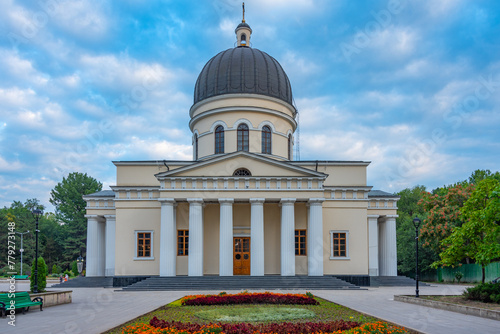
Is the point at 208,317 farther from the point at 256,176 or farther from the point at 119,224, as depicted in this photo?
the point at 119,224

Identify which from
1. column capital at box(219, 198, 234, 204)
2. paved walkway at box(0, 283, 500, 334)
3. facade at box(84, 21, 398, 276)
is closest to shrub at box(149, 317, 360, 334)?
paved walkway at box(0, 283, 500, 334)

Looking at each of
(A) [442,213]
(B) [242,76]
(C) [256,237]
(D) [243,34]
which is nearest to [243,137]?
(B) [242,76]

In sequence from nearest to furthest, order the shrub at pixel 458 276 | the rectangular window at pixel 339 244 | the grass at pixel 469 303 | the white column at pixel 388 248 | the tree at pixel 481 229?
the grass at pixel 469 303
the tree at pixel 481 229
the rectangular window at pixel 339 244
the white column at pixel 388 248
the shrub at pixel 458 276

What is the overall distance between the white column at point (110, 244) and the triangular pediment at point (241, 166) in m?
8.09

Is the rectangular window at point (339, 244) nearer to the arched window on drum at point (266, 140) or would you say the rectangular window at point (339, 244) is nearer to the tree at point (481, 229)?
the arched window on drum at point (266, 140)

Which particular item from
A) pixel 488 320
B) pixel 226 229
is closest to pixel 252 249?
pixel 226 229

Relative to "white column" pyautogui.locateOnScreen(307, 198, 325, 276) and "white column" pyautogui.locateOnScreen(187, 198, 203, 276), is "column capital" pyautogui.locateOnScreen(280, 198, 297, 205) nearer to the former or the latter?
"white column" pyautogui.locateOnScreen(307, 198, 325, 276)

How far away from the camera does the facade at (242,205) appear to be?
103ft

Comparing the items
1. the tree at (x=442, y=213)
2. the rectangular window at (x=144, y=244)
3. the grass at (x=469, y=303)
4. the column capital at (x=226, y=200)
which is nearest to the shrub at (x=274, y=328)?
the grass at (x=469, y=303)

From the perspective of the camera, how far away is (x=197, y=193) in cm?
3156

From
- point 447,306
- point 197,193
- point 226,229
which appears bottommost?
point 447,306

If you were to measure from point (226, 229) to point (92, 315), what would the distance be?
16.0 meters

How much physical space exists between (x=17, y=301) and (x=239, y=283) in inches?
598

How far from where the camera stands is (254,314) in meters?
15.3
